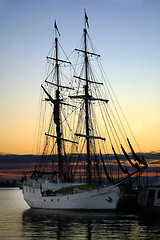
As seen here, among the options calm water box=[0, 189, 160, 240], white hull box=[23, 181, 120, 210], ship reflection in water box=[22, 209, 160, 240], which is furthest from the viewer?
white hull box=[23, 181, 120, 210]

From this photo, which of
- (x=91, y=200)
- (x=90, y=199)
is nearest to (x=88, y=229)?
(x=91, y=200)

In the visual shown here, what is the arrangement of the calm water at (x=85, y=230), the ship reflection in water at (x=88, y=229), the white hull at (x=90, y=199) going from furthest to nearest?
the white hull at (x=90, y=199) < the ship reflection in water at (x=88, y=229) < the calm water at (x=85, y=230)

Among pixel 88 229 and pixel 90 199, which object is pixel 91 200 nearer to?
pixel 90 199

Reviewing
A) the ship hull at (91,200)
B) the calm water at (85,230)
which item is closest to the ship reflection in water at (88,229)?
Answer: the calm water at (85,230)

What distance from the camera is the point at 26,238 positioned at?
4066 cm

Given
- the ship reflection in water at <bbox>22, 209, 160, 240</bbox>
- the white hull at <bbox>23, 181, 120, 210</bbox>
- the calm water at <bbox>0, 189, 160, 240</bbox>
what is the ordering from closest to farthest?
the calm water at <bbox>0, 189, 160, 240</bbox> → the ship reflection in water at <bbox>22, 209, 160, 240</bbox> → the white hull at <bbox>23, 181, 120, 210</bbox>

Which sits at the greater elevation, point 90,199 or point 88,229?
point 90,199

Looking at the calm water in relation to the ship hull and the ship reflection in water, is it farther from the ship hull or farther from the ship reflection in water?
the ship hull

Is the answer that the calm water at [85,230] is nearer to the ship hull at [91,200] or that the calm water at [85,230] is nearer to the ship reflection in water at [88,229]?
the ship reflection in water at [88,229]

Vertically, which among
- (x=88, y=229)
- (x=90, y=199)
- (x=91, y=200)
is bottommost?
(x=88, y=229)

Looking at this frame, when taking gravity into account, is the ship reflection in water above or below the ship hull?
below

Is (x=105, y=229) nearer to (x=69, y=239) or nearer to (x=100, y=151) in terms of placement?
(x=69, y=239)

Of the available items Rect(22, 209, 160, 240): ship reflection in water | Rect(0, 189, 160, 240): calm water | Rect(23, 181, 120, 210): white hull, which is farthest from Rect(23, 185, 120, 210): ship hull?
Rect(0, 189, 160, 240): calm water

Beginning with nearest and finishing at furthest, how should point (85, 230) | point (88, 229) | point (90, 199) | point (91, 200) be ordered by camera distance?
point (85, 230), point (88, 229), point (91, 200), point (90, 199)
